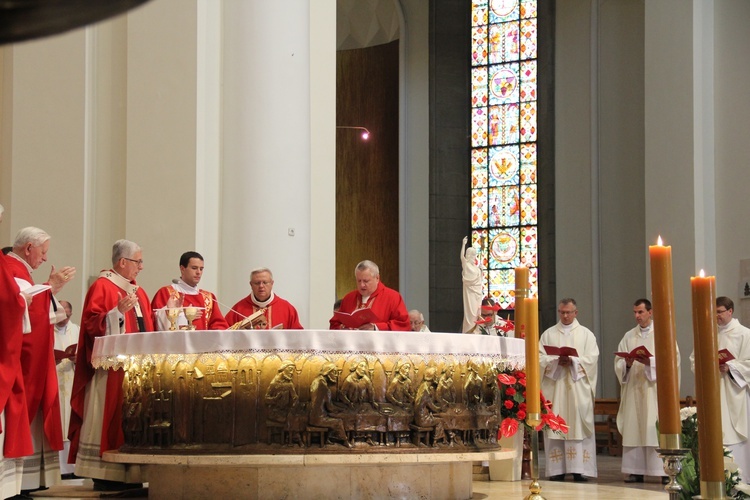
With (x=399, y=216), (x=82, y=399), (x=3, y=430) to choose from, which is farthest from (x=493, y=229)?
(x=3, y=430)

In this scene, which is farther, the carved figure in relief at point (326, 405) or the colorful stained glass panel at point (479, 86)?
the colorful stained glass panel at point (479, 86)

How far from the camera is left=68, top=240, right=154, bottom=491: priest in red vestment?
272 inches

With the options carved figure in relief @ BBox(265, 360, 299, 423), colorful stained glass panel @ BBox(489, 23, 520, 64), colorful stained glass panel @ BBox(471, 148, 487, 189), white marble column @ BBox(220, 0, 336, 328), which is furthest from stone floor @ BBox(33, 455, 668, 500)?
colorful stained glass panel @ BBox(489, 23, 520, 64)

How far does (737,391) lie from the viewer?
9719 mm

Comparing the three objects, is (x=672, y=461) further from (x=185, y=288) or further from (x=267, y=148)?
(x=267, y=148)

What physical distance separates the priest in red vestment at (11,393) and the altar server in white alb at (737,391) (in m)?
5.97

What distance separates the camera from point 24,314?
6.23m

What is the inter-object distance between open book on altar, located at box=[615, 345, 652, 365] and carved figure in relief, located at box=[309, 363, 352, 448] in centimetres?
450

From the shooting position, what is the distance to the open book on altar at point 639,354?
9.58 metres

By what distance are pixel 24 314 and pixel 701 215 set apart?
852 cm

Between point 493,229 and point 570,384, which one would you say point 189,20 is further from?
point 493,229

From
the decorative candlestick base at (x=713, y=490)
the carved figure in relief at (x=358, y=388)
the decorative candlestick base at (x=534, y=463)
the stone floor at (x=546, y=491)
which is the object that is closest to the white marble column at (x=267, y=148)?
the stone floor at (x=546, y=491)

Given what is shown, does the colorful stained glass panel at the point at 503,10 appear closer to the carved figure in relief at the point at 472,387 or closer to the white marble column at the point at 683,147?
the white marble column at the point at 683,147

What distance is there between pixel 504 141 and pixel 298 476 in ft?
36.3
